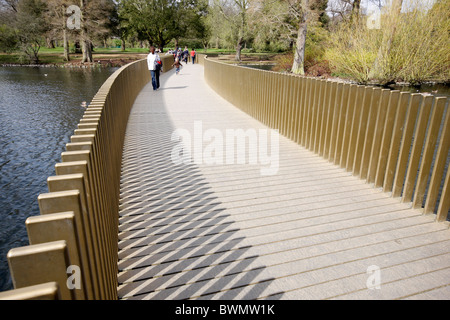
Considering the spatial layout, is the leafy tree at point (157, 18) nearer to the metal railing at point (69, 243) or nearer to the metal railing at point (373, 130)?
the metal railing at point (373, 130)

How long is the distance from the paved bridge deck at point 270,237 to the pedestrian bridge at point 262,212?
0.02 m

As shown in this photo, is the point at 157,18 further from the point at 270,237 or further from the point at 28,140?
the point at 270,237

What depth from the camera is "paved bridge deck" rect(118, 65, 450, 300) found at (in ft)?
9.43

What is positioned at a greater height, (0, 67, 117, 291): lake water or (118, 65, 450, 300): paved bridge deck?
(118, 65, 450, 300): paved bridge deck

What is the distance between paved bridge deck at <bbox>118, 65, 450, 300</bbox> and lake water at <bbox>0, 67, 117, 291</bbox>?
346cm

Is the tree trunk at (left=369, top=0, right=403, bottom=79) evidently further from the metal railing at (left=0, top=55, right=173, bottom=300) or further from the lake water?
the metal railing at (left=0, top=55, right=173, bottom=300)

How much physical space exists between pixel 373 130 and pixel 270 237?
2469mm

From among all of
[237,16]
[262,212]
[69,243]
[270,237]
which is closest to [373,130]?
[262,212]

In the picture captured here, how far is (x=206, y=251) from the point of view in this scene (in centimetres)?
333

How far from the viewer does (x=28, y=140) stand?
1373cm

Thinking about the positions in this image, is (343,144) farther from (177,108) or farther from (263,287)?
(177,108)

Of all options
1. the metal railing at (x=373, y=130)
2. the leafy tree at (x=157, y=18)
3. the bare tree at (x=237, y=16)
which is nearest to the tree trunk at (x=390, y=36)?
the metal railing at (x=373, y=130)

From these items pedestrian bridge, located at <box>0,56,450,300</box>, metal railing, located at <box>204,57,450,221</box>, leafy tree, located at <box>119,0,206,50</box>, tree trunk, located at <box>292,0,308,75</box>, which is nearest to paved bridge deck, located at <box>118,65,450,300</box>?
pedestrian bridge, located at <box>0,56,450,300</box>

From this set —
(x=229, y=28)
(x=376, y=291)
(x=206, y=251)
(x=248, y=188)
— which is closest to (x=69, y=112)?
(x=248, y=188)
